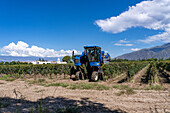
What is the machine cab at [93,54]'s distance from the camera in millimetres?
12414

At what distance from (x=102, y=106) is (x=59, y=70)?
500 inches

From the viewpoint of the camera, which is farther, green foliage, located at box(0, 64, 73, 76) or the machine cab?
green foliage, located at box(0, 64, 73, 76)

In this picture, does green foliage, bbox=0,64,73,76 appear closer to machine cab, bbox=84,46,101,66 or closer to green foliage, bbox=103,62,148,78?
machine cab, bbox=84,46,101,66

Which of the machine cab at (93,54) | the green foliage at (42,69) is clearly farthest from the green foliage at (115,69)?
the green foliage at (42,69)

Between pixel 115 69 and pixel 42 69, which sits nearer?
pixel 115 69

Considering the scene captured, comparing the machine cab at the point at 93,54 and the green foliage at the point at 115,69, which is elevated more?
the machine cab at the point at 93,54

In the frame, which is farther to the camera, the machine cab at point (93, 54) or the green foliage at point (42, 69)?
A: the green foliage at point (42, 69)

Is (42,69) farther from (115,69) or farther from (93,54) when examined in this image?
(115,69)

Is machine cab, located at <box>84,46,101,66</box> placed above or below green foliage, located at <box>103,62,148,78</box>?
above

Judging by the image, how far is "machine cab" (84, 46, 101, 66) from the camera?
40.7ft

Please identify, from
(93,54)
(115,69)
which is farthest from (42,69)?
(115,69)

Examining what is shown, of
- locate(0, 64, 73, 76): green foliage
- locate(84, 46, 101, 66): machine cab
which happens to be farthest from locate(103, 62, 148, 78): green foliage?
locate(0, 64, 73, 76): green foliage

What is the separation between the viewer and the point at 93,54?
1280cm

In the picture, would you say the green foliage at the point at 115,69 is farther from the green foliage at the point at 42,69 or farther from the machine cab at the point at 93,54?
the green foliage at the point at 42,69
